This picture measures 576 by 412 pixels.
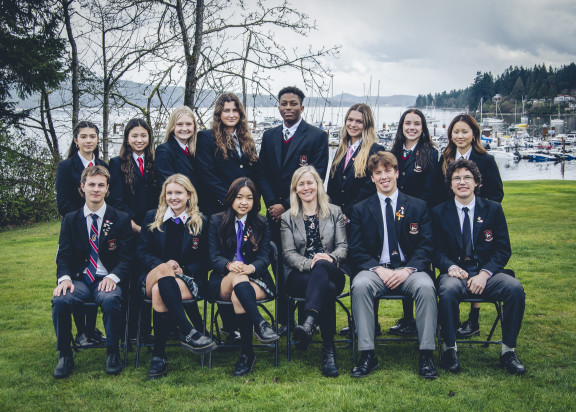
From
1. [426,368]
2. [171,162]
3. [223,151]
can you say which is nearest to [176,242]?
[171,162]

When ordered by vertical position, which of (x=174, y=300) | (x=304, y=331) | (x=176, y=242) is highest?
(x=176, y=242)

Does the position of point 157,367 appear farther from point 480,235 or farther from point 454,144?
point 454,144

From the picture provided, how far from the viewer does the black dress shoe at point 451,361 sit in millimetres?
3942

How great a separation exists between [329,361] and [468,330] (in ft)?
5.66

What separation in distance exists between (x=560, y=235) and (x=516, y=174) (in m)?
35.1

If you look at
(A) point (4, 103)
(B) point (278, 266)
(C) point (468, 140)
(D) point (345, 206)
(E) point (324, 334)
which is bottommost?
(E) point (324, 334)

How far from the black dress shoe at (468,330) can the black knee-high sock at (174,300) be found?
2.73 m

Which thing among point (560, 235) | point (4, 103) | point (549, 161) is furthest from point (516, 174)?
point (4, 103)

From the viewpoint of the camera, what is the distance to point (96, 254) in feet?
14.5

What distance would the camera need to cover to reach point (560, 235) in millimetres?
10227

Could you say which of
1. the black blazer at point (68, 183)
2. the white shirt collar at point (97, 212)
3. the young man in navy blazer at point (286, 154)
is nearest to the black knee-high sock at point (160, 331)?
the white shirt collar at point (97, 212)

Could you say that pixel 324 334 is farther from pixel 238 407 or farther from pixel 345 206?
pixel 345 206

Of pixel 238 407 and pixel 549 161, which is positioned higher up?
pixel 549 161

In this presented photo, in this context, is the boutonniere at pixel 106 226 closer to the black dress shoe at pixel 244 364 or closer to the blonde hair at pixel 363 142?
the black dress shoe at pixel 244 364
